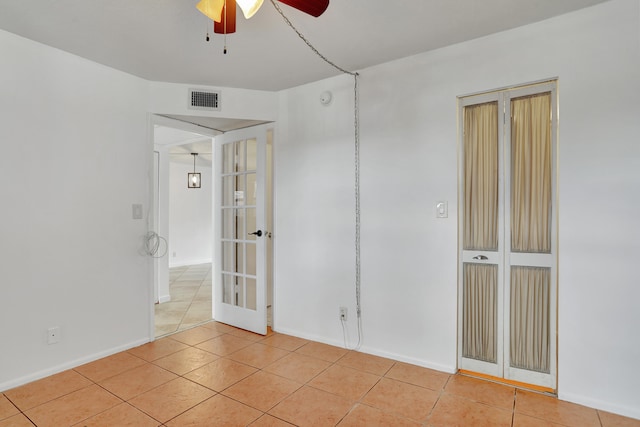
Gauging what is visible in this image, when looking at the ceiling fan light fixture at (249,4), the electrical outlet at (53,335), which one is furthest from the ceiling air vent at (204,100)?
the electrical outlet at (53,335)

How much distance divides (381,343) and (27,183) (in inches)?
118

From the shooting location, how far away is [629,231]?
78.0 inches

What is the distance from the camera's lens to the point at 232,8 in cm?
175

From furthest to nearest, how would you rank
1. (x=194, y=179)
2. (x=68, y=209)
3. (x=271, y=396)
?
(x=194, y=179)
(x=68, y=209)
(x=271, y=396)

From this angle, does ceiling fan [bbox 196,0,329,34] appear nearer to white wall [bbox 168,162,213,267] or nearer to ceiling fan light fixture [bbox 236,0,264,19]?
ceiling fan light fixture [bbox 236,0,264,19]

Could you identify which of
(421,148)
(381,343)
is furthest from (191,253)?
(421,148)

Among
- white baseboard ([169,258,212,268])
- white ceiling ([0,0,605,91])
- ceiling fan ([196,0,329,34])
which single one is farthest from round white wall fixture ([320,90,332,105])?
white baseboard ([169,258,212,268])

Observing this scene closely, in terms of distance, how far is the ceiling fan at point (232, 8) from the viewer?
1509 mm

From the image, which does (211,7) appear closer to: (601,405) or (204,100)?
(204,100)

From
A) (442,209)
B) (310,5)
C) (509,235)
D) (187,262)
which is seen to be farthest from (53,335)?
(187,262)

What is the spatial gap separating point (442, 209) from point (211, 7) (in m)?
1.99

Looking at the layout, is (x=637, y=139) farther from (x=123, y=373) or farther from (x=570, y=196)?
(x=123, y=373)

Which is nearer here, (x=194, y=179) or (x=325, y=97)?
(x=325, y=97)

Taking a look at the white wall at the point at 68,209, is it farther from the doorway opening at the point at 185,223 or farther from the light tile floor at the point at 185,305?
the light tile floor at the point at 185,305
